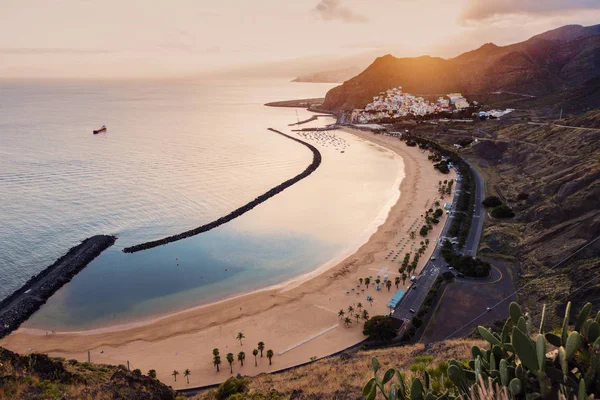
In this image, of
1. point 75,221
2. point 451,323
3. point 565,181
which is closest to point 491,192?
point 565,181

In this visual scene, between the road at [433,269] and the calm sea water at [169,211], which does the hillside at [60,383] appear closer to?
the calm sea water at [169,211]

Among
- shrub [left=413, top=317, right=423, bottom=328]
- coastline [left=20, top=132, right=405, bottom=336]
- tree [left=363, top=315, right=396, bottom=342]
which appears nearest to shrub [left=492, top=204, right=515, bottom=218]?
coastline [left=20, top=132, right=405, bottom=336]

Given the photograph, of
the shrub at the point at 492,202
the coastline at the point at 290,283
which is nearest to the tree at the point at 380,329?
the coastline at the point at 290,283

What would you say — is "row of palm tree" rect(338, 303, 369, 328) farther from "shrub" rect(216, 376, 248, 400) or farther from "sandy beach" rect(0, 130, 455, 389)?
"shrub" rect(216, 376, 248, 400)

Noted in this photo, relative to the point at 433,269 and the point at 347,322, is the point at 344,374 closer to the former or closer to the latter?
the point at 347,322

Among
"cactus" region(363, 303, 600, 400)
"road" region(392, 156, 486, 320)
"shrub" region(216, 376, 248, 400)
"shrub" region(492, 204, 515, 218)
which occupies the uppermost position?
"cactus" region(363, 303, 600, 400)

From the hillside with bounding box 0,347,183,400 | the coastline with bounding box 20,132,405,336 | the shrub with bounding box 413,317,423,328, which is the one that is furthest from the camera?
the coastline with bounding box 20,132,405,336
